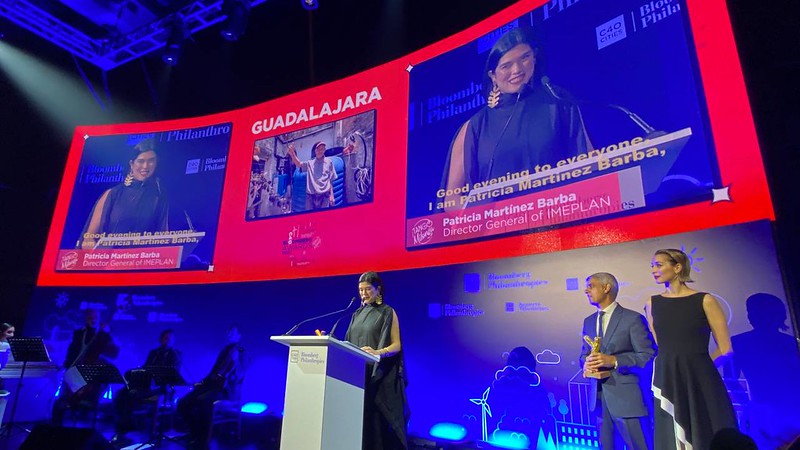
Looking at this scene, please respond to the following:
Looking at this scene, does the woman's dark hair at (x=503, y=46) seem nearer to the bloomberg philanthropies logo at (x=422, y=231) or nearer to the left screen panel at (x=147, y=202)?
the bloomberg philanthropies logo at (x=422, y=231)

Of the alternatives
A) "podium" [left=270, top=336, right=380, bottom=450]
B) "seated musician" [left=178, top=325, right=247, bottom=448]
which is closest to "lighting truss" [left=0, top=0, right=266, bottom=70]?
"seated musician" [left=178, top=325, right=247, bottom=448]

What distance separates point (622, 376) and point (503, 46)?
11.7ft

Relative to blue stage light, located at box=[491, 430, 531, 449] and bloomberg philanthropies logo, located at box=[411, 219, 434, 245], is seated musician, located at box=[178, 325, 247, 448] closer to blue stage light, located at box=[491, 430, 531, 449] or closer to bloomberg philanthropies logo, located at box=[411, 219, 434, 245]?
bloomberg philanthropies logo, located at box=[411, 219, 434, 245]

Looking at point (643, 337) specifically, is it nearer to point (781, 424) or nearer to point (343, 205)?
point (781, 424)

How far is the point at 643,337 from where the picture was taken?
10.7ft

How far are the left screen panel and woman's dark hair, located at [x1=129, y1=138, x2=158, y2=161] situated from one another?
0.06ft

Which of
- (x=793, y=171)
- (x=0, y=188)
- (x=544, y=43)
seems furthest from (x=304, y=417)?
(x=0, y=188)

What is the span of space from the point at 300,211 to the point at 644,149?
412 cm

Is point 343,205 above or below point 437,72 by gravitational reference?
below

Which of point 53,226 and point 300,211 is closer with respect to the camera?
point 300,211

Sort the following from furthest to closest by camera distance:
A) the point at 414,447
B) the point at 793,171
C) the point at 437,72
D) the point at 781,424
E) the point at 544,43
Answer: the point at 437,72 < the point at 544,43 < the point at 414,447 < the point at 793,171 < the point at 781,424

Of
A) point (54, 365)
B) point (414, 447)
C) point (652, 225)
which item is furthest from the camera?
point (54, 365)

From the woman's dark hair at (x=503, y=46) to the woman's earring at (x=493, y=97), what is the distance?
2.0 inches

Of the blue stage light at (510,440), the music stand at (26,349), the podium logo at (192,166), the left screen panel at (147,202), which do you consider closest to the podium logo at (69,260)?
the left screen panel at (147,202)
